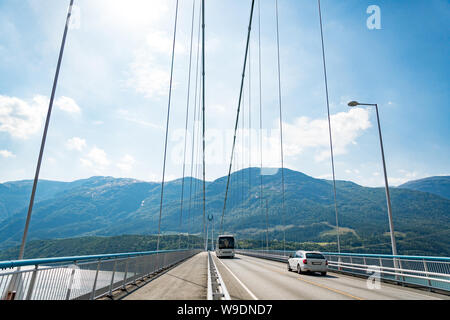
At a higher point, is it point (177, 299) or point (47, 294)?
point (47, 294)

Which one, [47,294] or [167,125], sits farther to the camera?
[167,125]

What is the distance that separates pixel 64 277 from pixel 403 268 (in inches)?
528

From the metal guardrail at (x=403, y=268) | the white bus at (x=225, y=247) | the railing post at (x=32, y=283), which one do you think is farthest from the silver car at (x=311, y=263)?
the white bus at (x=225, y=247)

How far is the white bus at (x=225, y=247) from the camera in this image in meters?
37.7

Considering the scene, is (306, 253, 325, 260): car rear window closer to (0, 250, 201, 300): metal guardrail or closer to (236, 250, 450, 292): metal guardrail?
(236, 250, 450, 292): metal guardrail

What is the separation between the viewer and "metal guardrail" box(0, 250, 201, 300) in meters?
4.61

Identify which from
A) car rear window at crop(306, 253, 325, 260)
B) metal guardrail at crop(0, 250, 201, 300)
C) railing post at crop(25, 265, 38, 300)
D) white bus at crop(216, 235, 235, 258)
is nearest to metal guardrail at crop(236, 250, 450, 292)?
car rear window at crop(306, 253, 325, 260)

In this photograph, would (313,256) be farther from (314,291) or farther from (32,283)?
(32,283)

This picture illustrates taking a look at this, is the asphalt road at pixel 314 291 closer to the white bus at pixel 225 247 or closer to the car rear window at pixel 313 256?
the car rear window at pixel 313 256

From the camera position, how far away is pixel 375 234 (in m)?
169
